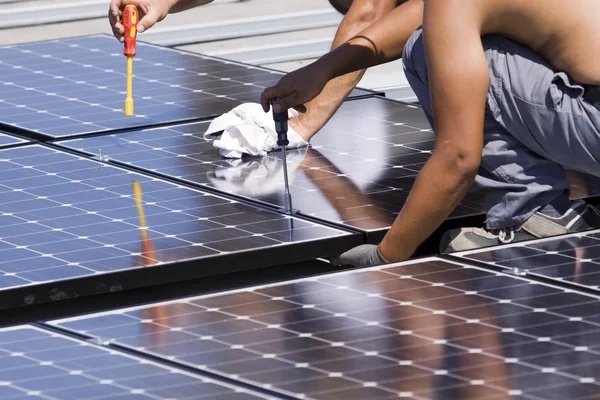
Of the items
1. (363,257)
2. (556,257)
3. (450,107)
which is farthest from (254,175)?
(556,257)

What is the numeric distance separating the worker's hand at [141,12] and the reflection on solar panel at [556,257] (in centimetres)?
196

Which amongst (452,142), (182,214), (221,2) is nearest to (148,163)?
(182,214)

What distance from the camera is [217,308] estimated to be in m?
3.43

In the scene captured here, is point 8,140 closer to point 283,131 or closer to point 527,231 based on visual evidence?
point 283,131

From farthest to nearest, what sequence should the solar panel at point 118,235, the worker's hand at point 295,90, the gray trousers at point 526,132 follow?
the worker's hand at point 295,90 → the gray trousers at point 526,132 → the solar panel at point 118,235

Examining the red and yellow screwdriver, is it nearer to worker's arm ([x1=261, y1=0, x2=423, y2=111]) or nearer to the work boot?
worker's arm ([x1=261, y1=0, x2=423, y2=111])

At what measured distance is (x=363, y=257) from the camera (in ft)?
13.3

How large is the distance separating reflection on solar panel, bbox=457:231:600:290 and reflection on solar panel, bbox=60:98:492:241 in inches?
20.0

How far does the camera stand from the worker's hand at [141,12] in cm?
523

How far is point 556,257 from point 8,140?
2.33 m

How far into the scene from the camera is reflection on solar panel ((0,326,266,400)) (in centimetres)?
289

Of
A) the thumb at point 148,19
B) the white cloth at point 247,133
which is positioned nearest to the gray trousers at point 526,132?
the white cloth at point 247,133

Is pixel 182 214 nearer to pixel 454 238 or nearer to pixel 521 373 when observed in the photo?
pixel 454 238

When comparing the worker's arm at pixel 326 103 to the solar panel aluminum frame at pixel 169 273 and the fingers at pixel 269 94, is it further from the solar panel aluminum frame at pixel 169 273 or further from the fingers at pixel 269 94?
the solar panel aluminum frame at pixel 169 273
